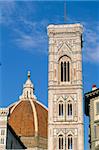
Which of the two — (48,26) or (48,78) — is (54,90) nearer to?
(48,78)

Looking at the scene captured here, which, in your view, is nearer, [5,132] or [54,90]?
[5,132]

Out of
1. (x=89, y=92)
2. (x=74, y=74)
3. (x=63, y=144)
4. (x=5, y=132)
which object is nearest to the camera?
(x=89, y=92)

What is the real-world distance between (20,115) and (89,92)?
43.2 meters

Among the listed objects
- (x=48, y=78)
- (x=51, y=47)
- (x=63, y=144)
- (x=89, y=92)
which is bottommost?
(x=63, y=144)

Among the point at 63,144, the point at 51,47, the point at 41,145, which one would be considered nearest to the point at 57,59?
the point at 51,47

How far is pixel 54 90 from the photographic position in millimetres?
62500

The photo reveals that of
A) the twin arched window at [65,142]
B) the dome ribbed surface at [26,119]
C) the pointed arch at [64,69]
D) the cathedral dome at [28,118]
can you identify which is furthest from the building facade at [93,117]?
the dome ribbed surface at [26,119]

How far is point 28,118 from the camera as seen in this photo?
261 feet

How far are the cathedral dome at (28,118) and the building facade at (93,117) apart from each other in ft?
124

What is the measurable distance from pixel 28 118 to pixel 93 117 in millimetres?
42518

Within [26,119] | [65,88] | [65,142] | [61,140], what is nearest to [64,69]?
[65,88]

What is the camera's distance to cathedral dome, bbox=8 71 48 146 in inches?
3019

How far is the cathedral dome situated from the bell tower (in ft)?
51.6

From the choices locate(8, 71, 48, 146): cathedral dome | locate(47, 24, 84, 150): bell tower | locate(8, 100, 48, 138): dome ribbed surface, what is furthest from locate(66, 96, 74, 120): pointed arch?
locate(8, 100, 48, 138): dome ribbed surface
